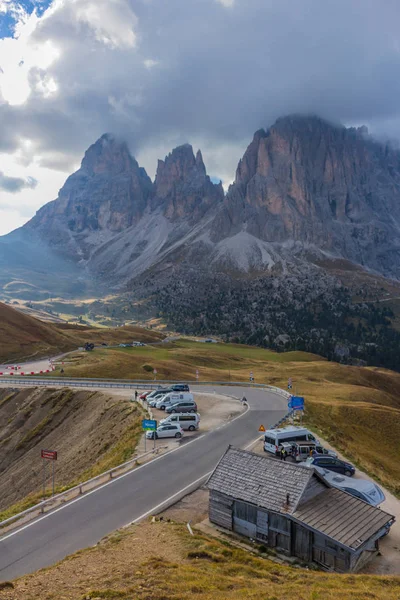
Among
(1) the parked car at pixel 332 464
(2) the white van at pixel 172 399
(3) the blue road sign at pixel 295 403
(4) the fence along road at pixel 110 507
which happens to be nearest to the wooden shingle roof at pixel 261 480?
(4) the fence along road at pixel 110 507

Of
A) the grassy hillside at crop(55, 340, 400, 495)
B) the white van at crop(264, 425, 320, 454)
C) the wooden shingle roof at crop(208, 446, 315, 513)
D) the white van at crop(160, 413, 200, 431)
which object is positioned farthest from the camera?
the grassy hillside at crop(55, 340, 400, 495)

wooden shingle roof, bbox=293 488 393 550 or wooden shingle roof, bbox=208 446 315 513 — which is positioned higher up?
wooden shingle roof, bbox=208 446 315 513

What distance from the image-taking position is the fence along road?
2044 centimetres

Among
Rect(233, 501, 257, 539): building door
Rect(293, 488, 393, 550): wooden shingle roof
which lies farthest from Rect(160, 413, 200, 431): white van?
Rect(293, 488, 393, 550): wooden shingle roof

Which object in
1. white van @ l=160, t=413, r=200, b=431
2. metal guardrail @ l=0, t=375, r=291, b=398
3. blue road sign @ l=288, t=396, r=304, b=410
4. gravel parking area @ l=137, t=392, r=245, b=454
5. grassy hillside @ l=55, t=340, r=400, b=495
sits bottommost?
grassy hillside @ l=55, t=340, r=400, b=495

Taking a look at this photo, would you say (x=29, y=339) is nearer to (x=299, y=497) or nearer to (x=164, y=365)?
(x=164, y=365)

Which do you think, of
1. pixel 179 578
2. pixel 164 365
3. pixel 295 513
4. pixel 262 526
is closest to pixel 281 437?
pixel 262 526

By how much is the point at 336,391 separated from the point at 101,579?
227 ft

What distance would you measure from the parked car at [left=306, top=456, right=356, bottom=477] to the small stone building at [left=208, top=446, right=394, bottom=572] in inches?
310

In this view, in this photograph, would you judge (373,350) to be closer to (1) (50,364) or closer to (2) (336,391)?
(2) (336,391)

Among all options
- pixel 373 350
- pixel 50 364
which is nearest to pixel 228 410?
pixel 50 364

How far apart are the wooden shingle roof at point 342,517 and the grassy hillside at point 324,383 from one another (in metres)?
9.99

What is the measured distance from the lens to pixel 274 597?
14875 mm

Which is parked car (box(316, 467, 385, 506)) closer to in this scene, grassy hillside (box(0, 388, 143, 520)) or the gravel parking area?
the gravel parking area
